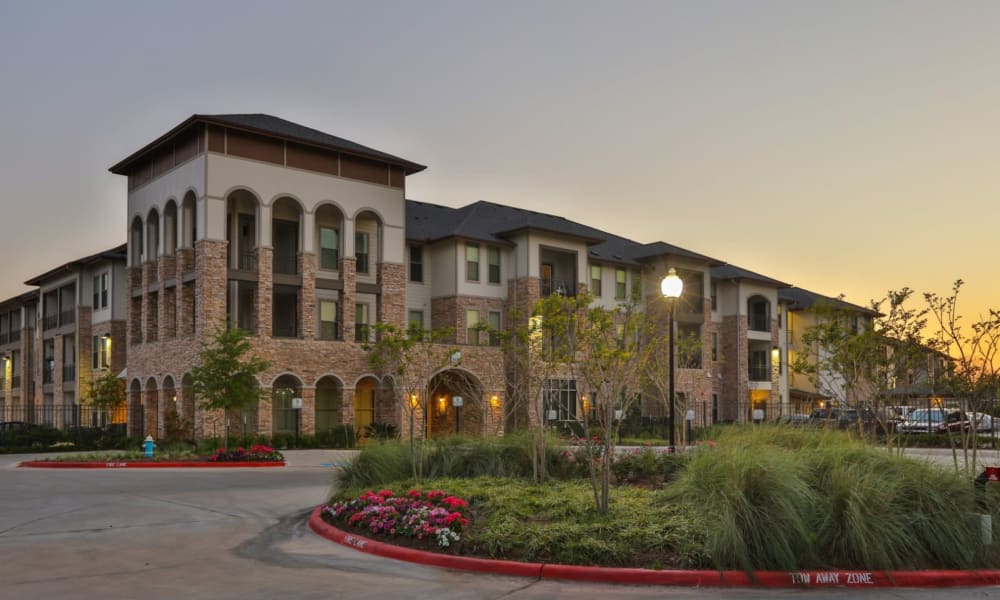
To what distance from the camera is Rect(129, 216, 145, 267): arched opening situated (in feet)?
138

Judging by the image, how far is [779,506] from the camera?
400 inches

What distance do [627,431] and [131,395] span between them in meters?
23.1

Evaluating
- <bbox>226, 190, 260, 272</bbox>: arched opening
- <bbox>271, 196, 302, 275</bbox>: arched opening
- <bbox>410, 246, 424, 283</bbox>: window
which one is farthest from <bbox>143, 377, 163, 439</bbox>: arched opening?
<bbox>410, 246, 424, 283</bbox>: window

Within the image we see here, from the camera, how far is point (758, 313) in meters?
62.5

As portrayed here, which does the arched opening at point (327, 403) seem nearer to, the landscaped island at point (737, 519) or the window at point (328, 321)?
the window at point (328, 321)

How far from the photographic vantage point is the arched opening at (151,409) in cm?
3938

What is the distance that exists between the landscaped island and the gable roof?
2565cm

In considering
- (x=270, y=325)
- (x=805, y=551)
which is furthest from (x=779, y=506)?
(x=270, y=325)

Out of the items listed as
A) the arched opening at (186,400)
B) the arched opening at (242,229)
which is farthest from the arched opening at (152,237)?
the arched opening at (186,400)

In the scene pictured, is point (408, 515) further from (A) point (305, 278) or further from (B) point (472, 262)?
(B) point (472, 262)

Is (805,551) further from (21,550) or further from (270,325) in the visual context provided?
(270,325)

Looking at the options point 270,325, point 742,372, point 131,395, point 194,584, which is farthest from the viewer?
point 742,372

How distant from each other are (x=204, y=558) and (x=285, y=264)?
31.3 metres

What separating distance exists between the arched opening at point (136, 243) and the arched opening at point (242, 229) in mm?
4950
